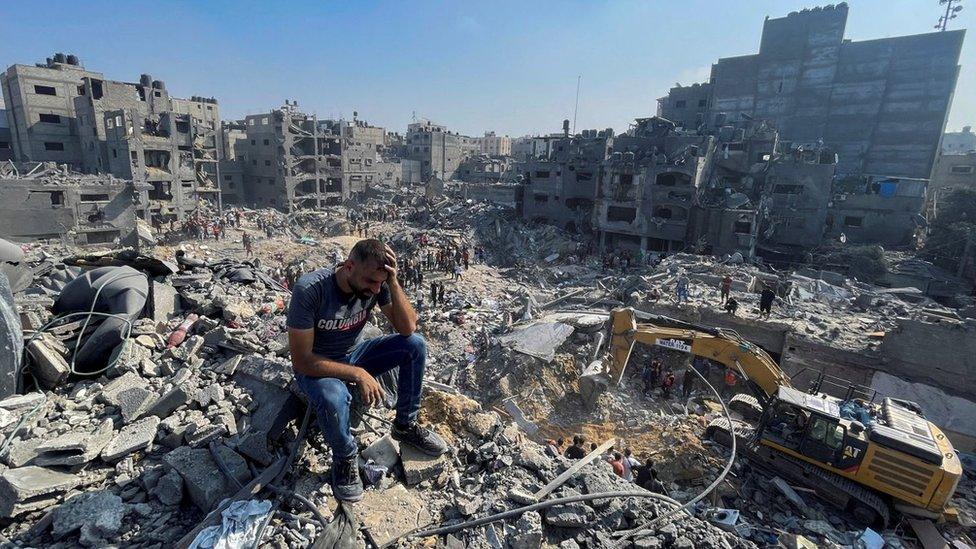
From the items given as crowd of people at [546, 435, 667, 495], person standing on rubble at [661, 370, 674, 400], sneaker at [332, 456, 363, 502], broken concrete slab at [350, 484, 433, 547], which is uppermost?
sneaker at [332, 456, 363, 502]

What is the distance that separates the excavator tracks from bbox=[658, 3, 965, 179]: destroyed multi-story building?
38.5 metres

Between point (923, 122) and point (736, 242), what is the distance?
2507cm

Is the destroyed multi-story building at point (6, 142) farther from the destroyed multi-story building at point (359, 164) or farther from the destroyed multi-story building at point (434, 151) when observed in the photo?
the destroyed multi-story building at point (434, 151)

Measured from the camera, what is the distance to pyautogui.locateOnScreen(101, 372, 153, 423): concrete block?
3.72 meters

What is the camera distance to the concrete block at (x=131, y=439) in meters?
3.27

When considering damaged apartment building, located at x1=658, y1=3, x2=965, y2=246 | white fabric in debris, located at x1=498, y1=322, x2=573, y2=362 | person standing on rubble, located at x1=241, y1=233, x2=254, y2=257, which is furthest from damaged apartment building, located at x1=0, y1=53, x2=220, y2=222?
damaged apartment building, located at x1=658, y1=3, x2=965, y2=246

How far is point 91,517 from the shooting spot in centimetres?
287

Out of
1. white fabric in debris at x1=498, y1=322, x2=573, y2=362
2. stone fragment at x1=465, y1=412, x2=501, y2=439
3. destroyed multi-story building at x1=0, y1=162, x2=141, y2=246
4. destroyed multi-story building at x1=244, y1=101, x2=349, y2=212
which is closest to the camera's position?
stone fragment at x1=465, y1=412, x2=501, y2=439

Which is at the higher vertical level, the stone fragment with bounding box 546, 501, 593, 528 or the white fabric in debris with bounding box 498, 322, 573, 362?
the stone fragment with bounding box 546, 501, 593, 528

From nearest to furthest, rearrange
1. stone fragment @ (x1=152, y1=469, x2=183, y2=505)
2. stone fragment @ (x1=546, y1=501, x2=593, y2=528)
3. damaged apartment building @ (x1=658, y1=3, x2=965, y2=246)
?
1. stone fragment @ (x1=152, y1=469, x2=183, y2=505)
2. stone fragment @ (x1=546, y1=501, x2=593, y2=528)
3. damaged apartment building @ (x1=658, y1=3, x2=965, y2=246)

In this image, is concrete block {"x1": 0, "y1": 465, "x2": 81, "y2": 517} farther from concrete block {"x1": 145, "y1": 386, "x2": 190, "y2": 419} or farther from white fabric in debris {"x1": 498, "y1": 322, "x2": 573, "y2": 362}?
white fabric in debris {"x1": 498, "y1": 322, "x2": 573, "y2": 362}

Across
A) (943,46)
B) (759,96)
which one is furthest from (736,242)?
(943,46)

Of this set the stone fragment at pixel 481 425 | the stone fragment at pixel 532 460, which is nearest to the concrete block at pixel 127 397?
the stone fragment at pixel 481 425

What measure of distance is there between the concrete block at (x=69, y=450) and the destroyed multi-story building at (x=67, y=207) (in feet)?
87.6
